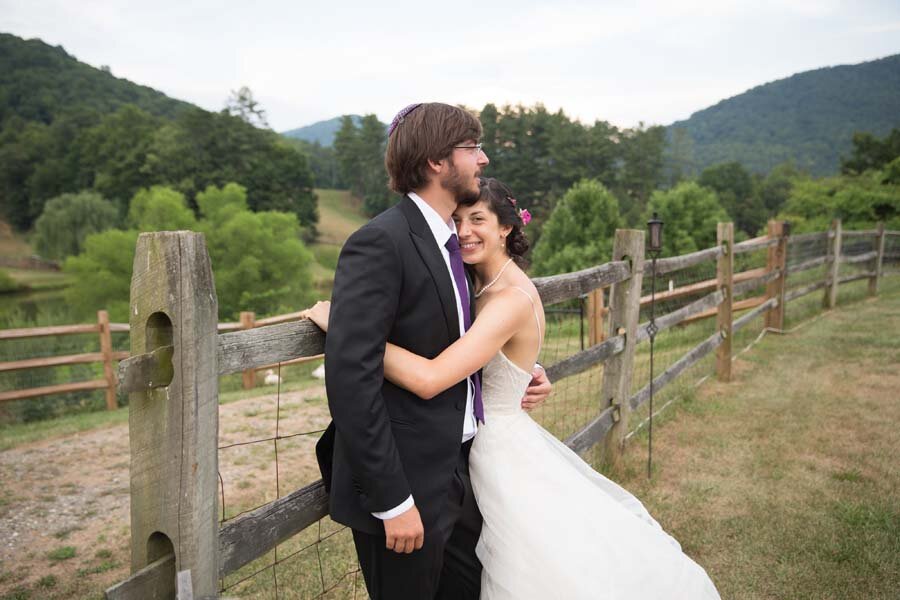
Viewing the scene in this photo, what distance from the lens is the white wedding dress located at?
2.02 m

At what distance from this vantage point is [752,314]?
8867 millimetres

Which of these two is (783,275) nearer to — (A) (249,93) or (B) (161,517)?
(B) (161,517)

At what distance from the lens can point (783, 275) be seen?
9.62 meters

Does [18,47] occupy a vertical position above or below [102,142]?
above

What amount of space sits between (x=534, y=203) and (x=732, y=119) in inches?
5473

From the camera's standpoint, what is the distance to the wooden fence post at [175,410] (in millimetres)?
1523

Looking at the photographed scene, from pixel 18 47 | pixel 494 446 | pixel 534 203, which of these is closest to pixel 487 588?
pixel 494 446

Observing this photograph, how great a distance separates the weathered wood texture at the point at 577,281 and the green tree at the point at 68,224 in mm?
47780

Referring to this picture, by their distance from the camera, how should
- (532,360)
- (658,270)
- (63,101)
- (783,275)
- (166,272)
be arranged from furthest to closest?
1. (63,101)
2. (783,275)
3. (658,270)
4. (532,360)
5. (166,272)

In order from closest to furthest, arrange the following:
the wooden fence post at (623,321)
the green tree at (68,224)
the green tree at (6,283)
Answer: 1. the wooden fence post at (623,321)
2. the green tree at (6,283)
3. the green tree at (68,224)

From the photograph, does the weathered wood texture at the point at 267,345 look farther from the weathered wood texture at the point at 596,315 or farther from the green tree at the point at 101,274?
the green tree at the point at 101,274

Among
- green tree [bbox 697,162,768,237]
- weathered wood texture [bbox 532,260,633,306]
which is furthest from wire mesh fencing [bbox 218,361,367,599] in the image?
green tree [bbox 697,162,768,237]

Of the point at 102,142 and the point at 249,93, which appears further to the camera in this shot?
the point at 249,93

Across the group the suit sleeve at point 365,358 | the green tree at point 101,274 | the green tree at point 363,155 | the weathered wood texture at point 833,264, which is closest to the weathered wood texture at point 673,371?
the suit sleeve at point 365,358
